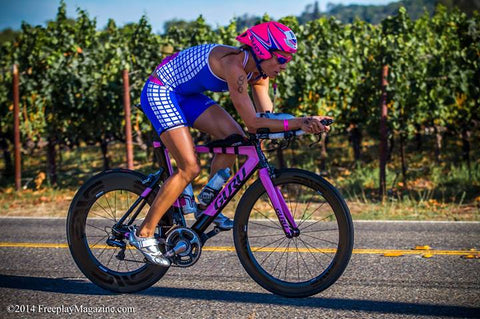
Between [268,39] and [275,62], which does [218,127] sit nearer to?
[275,62]

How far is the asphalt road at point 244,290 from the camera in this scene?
12.1 ft

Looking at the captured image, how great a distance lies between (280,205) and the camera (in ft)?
13.0

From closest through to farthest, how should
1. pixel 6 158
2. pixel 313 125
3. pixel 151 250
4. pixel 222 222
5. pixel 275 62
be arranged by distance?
pixel 313 125 → pixel 275 62 → pixel 151 250 → pixel 222 222 → pixel 6 158

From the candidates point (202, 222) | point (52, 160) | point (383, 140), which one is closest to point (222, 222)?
point (202, 222)

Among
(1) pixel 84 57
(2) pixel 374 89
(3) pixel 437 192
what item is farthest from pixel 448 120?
(1) pixel 84 57

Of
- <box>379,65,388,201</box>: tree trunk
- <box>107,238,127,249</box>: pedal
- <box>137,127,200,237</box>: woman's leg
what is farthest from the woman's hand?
<box>379,65,388,201</box>: tree trunk

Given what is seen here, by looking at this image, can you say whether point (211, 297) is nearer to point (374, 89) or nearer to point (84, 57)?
point (374, 89)

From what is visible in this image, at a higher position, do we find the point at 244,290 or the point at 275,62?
the point at 275,62

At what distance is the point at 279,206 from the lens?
395 cm

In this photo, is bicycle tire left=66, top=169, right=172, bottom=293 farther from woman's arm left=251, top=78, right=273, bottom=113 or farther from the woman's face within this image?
the woman's face

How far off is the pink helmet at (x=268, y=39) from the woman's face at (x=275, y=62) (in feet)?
0.13

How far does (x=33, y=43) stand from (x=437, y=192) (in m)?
11.1

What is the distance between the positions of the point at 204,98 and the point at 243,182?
2.64 feet
